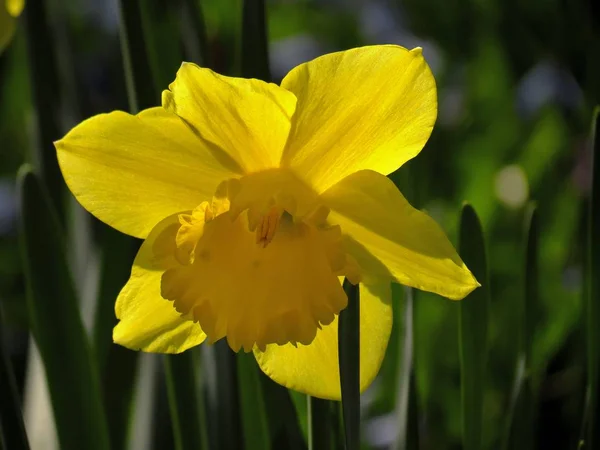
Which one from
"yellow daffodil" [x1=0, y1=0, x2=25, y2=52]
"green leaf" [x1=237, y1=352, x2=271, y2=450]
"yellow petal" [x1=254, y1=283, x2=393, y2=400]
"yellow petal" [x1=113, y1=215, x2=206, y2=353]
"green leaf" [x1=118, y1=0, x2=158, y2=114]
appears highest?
"yellow daffodil" [x1=0, y1=0, x2=25, y2=52]

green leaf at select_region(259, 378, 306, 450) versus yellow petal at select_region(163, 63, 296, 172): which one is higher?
yellow petal at select_region(163, 63, 296, 172)

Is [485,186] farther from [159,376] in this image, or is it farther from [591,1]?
[159,376]

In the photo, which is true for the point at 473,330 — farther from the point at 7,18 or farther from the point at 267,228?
the point at 7,18

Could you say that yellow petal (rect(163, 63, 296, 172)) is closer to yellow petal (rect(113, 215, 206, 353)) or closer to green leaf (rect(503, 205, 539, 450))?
yellow petal (rect(113, 215, 206, 353))

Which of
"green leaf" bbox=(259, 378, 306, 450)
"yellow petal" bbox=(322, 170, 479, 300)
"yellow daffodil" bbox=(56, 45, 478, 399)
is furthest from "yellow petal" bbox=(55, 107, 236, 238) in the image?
"green leaf" bbox=(259, 378, 306, 450)

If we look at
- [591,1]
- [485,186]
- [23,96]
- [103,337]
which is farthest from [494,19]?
[103,337]

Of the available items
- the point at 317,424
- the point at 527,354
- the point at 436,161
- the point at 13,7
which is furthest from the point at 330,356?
the point at 436,161

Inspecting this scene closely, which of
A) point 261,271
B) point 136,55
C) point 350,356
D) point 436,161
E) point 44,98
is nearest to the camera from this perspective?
point 350,356
